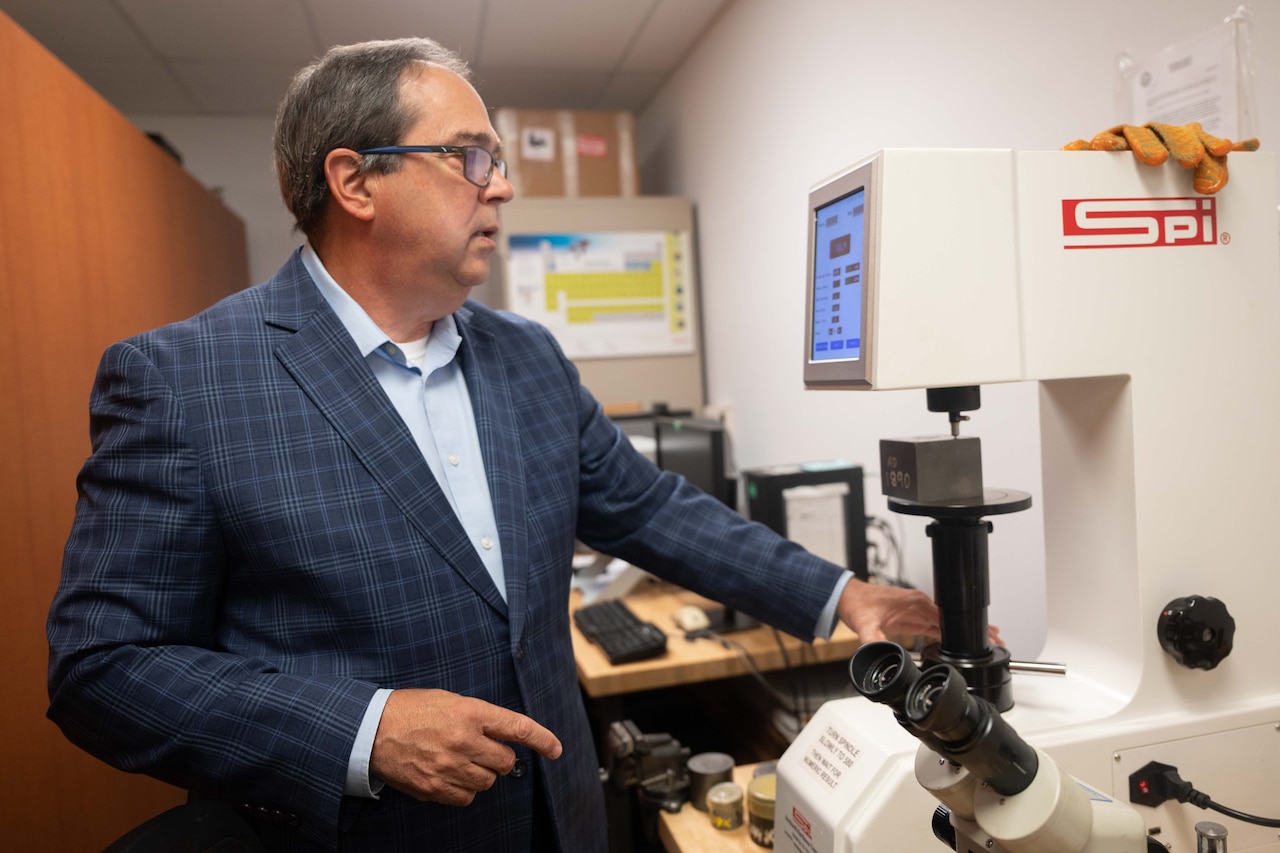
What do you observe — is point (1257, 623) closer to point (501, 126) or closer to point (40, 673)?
point (40, 673)

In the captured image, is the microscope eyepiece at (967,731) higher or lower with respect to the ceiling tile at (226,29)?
lower

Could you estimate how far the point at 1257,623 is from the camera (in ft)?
2.86

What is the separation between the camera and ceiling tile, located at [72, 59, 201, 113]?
3066 mm

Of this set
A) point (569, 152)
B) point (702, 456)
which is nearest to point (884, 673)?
point (702, 456)

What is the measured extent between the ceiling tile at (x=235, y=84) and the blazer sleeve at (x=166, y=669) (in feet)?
8.29

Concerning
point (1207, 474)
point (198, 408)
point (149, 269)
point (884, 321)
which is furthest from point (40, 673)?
point (1207, 474)

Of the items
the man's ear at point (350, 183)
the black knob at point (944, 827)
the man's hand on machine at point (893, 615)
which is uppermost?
the man's ear at point (350, 183)

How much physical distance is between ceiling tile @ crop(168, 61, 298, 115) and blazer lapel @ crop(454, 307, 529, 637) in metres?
2.34

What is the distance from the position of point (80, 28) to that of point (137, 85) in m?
0.57

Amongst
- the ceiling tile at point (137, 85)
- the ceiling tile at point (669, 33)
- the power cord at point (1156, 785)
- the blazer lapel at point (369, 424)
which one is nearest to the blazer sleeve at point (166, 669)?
the blazer lapel at point (369, 424)

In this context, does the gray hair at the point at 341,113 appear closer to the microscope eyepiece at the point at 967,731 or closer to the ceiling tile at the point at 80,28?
the microscope eyepiece at the point at 967,731

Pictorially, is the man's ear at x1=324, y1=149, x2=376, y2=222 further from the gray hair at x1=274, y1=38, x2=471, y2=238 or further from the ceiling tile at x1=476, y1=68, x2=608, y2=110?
the ceiling tile at x1=476, y1=68, x2=608, y2=110

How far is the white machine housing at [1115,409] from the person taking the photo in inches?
29.7

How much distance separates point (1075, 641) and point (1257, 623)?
0.59ft
